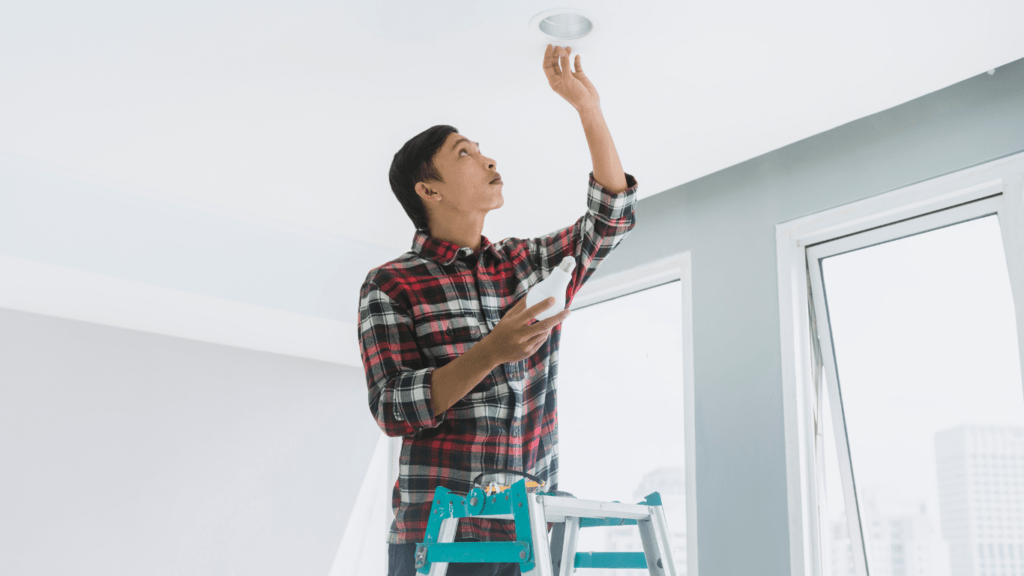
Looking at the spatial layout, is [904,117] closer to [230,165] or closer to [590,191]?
[590,191]

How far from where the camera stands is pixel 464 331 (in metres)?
1.65

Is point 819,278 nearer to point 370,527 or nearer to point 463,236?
point 463,236

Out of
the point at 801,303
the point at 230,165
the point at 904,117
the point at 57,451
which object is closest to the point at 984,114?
Answer: the point at 904,117

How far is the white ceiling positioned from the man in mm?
308

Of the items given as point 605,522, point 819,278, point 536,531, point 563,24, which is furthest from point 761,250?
point 536,531

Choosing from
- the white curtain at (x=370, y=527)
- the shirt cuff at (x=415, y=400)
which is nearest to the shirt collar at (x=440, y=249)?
the shirt cuff at (x=415, y=400)

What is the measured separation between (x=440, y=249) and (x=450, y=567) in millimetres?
677

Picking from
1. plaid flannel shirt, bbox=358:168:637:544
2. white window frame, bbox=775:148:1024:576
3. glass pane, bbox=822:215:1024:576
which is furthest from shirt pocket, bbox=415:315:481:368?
glass pane, bbox=822:215:1024:576

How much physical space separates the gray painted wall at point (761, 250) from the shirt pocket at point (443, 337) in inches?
50.8

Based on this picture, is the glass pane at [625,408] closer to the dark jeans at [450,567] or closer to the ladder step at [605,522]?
the ladder step at [605,522]

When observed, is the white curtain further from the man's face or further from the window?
the man's face

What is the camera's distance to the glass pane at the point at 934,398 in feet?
7.00

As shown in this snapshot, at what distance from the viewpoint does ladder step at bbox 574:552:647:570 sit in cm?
162

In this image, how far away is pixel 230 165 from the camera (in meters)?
2.83
